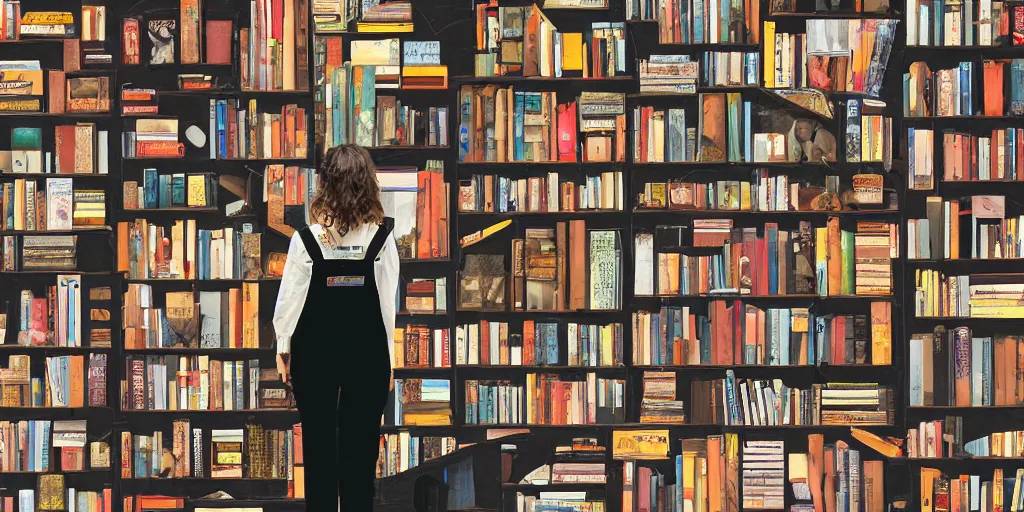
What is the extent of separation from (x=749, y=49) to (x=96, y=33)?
3.43 meters

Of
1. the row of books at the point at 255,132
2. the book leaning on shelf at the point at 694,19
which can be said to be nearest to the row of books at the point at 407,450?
the row of books at the point at 255,132

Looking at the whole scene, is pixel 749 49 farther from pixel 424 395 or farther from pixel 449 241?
pixel 424 395

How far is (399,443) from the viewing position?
5.40 metres

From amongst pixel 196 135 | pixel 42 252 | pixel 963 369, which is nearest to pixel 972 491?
pixel 963 369

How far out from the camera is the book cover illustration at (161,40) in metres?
5.43

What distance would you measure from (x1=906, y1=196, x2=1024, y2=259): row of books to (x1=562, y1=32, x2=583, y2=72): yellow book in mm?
1934

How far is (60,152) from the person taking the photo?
17.9 feet

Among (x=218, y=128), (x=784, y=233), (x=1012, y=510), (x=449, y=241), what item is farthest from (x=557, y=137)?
(x=1012, y=510)

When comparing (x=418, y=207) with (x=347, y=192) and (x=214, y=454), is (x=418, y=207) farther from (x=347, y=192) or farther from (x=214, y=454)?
(x=214, y=454)

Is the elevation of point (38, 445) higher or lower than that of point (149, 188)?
lower

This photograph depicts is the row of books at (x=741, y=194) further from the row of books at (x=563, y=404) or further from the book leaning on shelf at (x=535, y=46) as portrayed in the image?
the row of books at (x=563, y=404)

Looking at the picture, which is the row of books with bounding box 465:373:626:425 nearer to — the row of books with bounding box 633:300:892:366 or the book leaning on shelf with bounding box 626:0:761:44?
the row of books with bounding box 633:300:892:366

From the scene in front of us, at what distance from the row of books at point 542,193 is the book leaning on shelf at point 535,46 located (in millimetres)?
550

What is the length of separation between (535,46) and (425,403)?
1954mm
